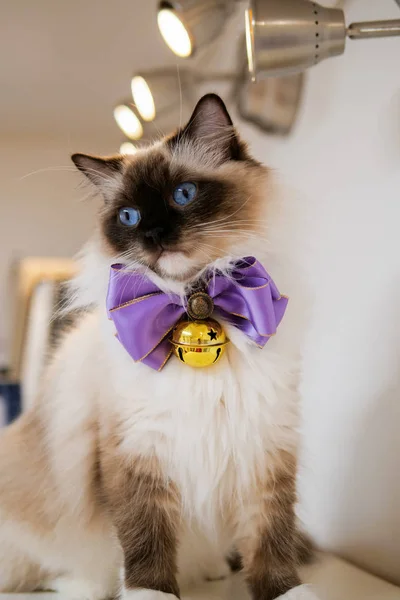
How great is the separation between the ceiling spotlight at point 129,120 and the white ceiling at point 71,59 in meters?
0.51

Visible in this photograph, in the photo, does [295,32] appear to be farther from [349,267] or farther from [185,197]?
[349,267]

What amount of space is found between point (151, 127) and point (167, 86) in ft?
0.79

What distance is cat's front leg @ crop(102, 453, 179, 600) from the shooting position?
0.81 metres

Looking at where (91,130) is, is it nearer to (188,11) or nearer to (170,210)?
(188,11)

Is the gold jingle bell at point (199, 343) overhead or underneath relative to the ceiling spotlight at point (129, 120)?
underneath

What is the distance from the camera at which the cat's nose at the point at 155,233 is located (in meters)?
0.80

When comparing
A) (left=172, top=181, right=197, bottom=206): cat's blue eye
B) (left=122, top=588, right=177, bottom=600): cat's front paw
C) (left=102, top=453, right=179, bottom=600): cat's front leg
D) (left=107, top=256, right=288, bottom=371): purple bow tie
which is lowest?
(left=122, top=588, right=177, bottom=600): cat's front paw

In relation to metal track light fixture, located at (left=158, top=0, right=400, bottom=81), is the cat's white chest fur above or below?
below

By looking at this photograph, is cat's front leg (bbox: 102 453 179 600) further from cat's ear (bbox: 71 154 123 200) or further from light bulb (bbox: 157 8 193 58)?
light bulb (bbox: 157 8 193 58)

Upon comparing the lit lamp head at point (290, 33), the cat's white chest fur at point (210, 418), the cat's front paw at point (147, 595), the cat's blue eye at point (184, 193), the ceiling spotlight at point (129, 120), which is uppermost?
the ceiling spotlight at point (129, 120)

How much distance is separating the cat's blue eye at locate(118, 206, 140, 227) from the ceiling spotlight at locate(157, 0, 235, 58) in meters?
0.90

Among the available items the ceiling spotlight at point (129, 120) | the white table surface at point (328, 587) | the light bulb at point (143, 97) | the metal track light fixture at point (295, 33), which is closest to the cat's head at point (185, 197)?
the metal track light fixture at point (295, 33)

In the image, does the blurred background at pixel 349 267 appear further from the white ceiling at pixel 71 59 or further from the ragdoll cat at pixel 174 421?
the white ceiling at pixel 71 59

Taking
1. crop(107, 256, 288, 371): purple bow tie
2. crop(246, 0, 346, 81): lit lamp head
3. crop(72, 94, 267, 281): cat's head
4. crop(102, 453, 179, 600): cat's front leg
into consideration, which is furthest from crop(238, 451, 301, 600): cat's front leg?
crop(246, 0, 346, 81): lit lamp head
